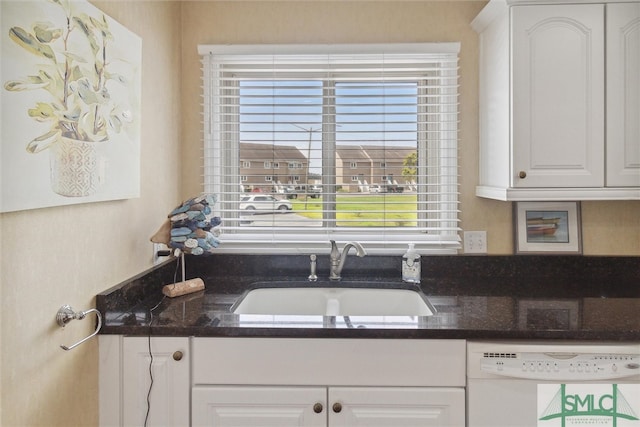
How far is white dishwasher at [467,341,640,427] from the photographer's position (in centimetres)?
142

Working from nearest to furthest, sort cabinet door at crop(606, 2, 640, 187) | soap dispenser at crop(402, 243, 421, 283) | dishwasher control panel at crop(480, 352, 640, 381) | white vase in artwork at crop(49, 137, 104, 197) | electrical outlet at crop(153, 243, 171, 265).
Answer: white vase in artwork at crop(49, 137, 104, 197), dishwasher control panel at crop(480, 352, 640, 381), cabinet door at crop(606, 2, 640, 187), electrical outlet at crop(153, 243, 171, 265), soap dispenser at crop(402, 243, 421, 283)

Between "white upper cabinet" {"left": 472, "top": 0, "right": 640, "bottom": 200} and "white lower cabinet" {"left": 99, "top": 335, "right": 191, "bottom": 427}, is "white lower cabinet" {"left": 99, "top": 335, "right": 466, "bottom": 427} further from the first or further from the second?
"white upper cabinet" {"left": 472, "top": 0, "right": 640, "bottom": 200}

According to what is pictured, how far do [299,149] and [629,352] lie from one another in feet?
5.18

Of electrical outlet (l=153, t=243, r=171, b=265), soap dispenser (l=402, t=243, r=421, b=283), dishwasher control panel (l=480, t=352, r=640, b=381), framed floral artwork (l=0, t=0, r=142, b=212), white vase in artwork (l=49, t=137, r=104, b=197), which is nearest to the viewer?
framed floral artwork (l=0, t=0, r=142, b=212)

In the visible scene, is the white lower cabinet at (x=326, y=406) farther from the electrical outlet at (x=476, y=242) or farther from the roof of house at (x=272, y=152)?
the roof of house at (x=272, y=152)

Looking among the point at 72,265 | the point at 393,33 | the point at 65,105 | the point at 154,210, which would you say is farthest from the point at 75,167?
the point at 393,33

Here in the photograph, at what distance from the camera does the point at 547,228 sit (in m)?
2.12

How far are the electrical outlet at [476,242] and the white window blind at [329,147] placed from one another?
→ 0.07 metres

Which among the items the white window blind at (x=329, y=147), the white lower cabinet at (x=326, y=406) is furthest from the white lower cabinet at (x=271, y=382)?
the white window blind at (x=329, y=147)

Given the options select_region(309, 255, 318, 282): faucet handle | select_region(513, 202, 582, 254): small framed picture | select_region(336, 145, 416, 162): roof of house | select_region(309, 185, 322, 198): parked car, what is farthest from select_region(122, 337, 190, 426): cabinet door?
select_region(513, 202, 582, 254): small framed picture

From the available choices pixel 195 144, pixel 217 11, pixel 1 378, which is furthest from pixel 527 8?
pixel 1 378

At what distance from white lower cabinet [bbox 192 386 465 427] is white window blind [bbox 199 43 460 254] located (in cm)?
86

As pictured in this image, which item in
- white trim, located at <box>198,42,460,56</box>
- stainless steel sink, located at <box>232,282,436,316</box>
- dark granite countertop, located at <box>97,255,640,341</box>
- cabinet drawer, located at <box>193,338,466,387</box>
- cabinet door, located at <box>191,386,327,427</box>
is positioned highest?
white trim, located at <box>198,42,460,56</box>

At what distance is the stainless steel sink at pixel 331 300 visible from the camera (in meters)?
2.01
